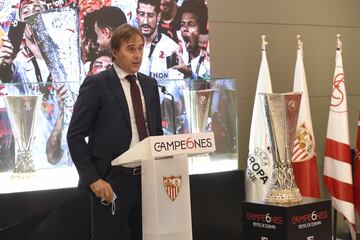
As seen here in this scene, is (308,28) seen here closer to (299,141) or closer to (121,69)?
(299,141)

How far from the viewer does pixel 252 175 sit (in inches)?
151

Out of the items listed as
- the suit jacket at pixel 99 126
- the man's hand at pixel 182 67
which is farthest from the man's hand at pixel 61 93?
the man's hand at pixel 182 67

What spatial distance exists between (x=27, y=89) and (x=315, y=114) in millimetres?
2530

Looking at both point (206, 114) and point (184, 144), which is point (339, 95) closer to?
point (206, 114)

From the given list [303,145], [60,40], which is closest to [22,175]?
[60,40]

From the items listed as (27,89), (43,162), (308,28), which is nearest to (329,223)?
(43,162)

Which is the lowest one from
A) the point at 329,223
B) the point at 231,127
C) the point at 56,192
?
the point at 329,223

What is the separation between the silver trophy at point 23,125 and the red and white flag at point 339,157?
2.22m

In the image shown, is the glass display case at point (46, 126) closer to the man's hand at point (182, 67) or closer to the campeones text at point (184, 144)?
the man's hand at point (182, 67)

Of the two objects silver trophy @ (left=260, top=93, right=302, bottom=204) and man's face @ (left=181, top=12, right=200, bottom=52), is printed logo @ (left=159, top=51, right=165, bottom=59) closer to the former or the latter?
man's face @ (left=181, top=12, right=200, bottom=52)

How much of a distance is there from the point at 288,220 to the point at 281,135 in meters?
0.46

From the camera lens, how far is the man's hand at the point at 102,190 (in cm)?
229

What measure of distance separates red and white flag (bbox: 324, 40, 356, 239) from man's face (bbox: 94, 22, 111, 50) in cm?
173

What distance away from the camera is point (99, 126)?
242 cm
